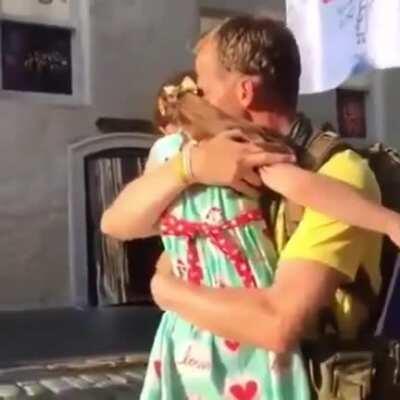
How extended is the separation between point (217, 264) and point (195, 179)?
0.15 metres

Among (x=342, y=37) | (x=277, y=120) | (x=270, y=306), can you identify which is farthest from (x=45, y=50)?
(x=270, y=306)

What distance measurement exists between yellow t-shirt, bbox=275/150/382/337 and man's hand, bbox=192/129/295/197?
0.07 metres

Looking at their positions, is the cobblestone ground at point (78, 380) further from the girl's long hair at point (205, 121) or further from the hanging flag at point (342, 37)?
the girl's long hair at point (205, 121)

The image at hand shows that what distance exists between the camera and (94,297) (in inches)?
505

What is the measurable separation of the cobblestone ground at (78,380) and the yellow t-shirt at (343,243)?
10.7ft

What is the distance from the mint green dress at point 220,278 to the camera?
2.18 meters

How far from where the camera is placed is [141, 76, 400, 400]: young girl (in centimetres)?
217

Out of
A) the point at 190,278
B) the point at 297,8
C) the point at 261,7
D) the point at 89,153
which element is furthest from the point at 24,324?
the point at 190,278

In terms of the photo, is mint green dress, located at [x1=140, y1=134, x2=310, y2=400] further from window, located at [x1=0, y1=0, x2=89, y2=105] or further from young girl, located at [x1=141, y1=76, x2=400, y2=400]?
window, located at [x1=0, y1=0, x2=89, y2=105]

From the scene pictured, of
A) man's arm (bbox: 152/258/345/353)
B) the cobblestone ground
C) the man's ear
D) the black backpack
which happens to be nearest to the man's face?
the man's ear

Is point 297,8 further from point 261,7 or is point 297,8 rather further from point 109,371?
point 261,7

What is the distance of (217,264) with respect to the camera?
7.23ft

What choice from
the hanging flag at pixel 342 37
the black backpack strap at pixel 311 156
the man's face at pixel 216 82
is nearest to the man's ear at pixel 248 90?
the man's face at pixel 216 82

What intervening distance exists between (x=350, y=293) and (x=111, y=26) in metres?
11.3
